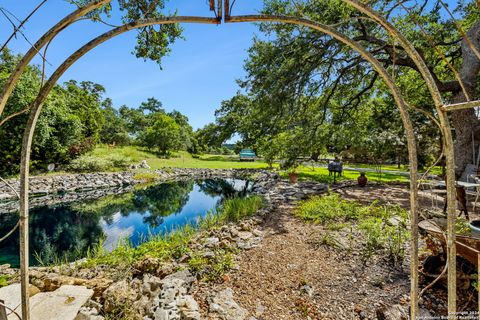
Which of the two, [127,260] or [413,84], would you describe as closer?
[127,260]

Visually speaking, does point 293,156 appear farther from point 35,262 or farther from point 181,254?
point 35,262

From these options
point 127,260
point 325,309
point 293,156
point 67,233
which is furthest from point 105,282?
point 293,156

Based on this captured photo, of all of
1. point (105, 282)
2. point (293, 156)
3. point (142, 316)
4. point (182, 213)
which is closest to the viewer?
point (142, 316)

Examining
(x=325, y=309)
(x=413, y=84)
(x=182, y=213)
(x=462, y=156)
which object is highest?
(x=413, y=84)

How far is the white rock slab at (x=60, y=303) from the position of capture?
2076mm

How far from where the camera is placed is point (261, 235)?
4.47 meters

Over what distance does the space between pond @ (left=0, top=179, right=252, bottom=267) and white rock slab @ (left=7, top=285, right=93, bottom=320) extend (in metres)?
1.94

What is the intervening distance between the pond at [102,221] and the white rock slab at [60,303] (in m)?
1.94

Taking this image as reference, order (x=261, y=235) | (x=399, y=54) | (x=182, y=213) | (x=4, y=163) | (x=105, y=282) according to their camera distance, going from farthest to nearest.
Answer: (x=4, y=163), (x=182, y=213), (x=399, y=54), (x=261, y=235), (x=105, y=282)

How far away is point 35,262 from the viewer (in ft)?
15.8

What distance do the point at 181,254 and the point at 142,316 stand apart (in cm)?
140

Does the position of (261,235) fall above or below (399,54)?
below

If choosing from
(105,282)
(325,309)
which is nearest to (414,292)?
(325,309)

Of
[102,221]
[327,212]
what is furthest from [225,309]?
[102,221]
